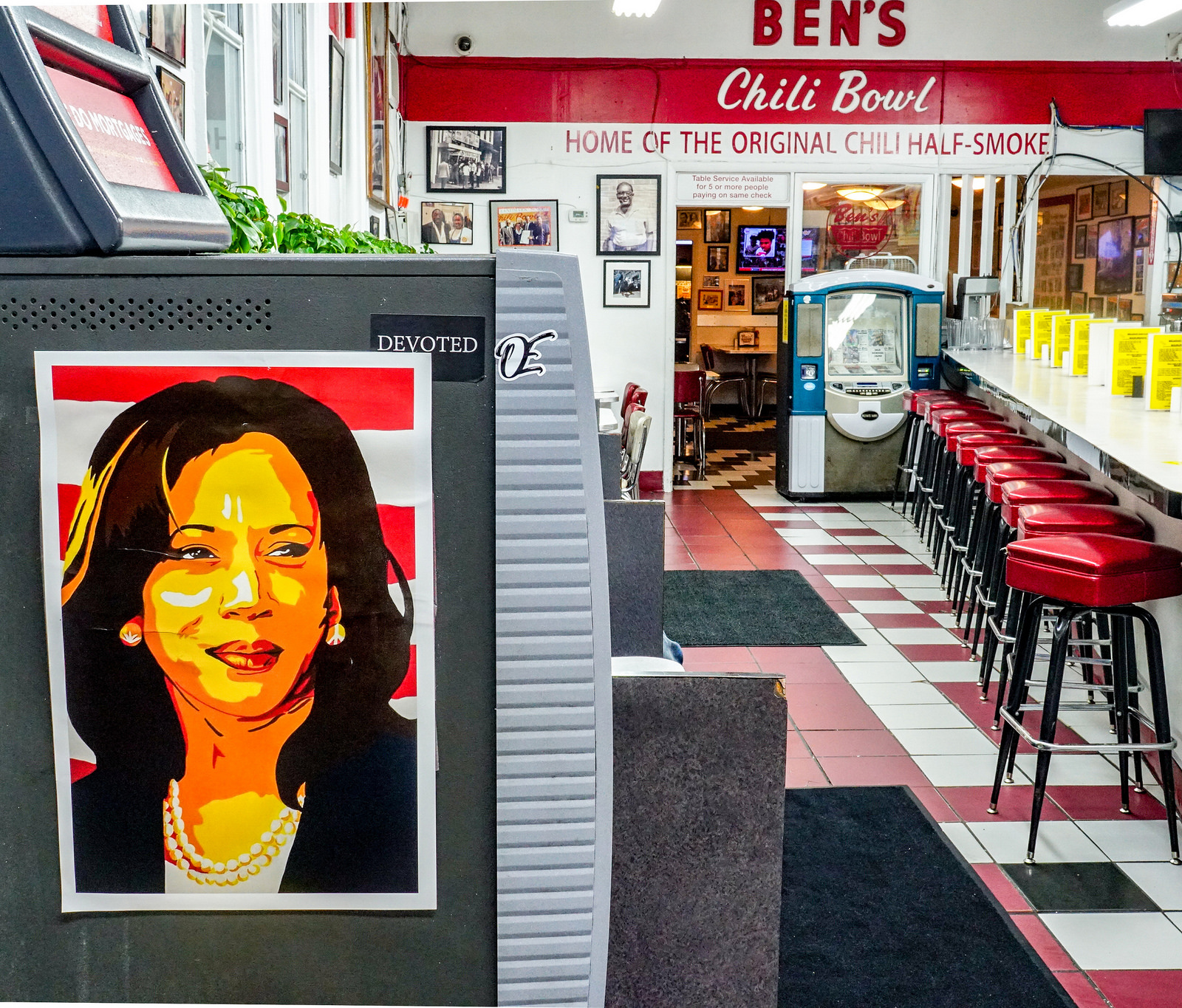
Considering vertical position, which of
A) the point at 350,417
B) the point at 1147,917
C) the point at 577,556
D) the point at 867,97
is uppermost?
the point at 867,97

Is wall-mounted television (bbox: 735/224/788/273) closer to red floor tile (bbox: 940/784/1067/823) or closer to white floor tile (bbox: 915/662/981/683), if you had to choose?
white floor tile (bbox: 915/662/981/683)

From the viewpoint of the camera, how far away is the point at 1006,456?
5.05m

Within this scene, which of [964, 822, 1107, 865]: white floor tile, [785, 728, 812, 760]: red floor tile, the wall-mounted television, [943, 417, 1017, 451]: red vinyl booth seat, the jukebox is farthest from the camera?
the wall-mounted television

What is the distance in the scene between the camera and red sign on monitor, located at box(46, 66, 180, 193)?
92cm

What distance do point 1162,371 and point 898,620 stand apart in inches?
67.3

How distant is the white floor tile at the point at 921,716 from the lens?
4.28m

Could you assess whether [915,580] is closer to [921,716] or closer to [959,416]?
[959,416]

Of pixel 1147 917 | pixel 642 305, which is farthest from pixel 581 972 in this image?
pixel 642 305

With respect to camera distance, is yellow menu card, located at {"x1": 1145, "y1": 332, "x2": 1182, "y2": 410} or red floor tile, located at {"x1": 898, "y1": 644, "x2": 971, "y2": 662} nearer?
yellow menu card, located at {"x1": 1145, "y1": 332, "x2": 1182, "y2": 410}

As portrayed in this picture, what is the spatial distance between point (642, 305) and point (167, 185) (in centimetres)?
857

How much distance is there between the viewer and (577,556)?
0.90 m

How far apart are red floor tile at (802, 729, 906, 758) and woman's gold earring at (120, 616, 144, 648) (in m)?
3.38

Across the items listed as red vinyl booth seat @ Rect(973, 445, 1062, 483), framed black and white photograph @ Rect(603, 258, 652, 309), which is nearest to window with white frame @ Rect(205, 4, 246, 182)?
red vinyl booth seat @ Rect(973, 445, 1062, 483)

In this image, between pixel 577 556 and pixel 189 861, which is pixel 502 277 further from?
pixel 189 861
